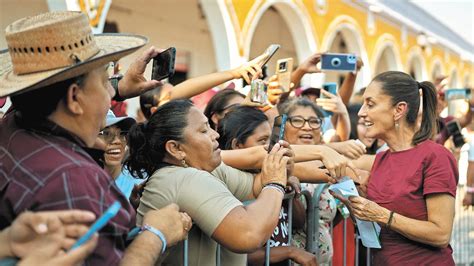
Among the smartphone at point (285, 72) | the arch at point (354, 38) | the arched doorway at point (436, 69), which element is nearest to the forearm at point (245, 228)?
the smartphone at point (285, 72)

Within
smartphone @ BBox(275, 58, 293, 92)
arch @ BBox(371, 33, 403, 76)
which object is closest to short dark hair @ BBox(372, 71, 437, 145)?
smartphone @ BBox(275, 58, 293, 92)

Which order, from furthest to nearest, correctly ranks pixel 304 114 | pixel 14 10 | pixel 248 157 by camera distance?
pixel 14 10, pixel 304 114, pixel 248 157

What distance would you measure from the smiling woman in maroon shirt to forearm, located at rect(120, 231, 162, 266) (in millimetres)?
1170

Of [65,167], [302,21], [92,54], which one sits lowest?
[302,21]

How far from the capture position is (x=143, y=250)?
68.2 inches

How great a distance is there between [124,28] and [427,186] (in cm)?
843

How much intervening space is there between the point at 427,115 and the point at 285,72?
1.07m

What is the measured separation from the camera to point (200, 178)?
2.10 m

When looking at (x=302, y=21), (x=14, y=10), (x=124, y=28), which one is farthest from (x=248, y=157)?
(x=302, y=21)

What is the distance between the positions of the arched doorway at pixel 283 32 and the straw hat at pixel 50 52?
26.1 feet

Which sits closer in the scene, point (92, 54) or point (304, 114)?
point (92, 54)

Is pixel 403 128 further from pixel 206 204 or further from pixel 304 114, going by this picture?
pixel 206 204

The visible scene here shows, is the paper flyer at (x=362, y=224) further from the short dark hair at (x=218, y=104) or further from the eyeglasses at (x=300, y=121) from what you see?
the short dark hair at (x=218, y=104)

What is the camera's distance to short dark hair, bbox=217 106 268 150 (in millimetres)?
3139
